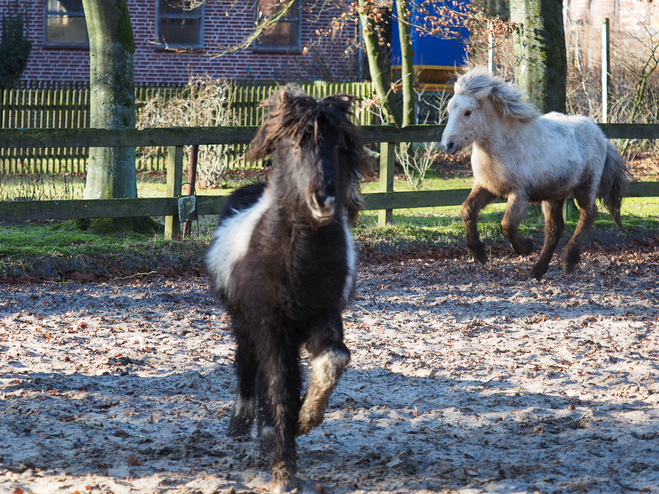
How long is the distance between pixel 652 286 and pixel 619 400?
381cm

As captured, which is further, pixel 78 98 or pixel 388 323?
pixel 78 98

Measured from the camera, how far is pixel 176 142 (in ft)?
29.0

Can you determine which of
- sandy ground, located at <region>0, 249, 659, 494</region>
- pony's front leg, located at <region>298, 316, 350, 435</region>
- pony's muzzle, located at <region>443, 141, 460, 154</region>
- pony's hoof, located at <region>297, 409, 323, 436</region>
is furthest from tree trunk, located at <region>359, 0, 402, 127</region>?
pony's hoof, located at <region>297, 409, 323, 436</region>

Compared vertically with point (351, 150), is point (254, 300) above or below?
below

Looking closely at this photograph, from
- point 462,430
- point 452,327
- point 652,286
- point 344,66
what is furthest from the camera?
point 344,66

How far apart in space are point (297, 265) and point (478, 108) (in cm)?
472

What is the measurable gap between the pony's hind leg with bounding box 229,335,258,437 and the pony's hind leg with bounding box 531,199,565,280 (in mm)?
4922

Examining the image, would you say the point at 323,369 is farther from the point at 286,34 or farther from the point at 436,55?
the point at 436,55

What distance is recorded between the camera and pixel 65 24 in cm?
A: 2073

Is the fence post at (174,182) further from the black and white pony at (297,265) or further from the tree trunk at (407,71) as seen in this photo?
the tree trunk at (407,71)

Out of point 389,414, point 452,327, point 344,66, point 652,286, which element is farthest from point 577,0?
point 389,414

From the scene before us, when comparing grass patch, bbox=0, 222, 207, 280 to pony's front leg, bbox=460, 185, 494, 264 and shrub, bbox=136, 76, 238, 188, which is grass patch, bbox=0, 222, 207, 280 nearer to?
pony's front leg, bbox=460, 185, 494, 264

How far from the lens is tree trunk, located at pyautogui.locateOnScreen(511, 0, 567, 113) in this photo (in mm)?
10359

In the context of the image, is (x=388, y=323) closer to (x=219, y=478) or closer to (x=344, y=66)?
(x=219, y=478)
